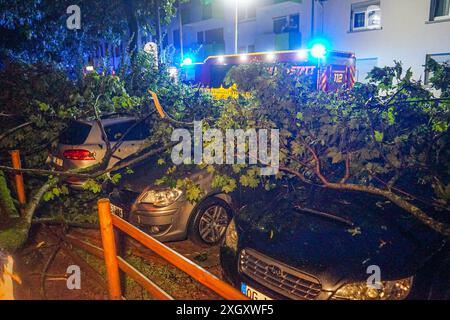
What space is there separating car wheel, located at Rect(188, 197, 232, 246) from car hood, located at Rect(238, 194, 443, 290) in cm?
112

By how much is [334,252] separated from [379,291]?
425mm

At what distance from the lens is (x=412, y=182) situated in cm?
357

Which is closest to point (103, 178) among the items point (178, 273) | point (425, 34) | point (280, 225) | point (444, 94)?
point (178, 273)

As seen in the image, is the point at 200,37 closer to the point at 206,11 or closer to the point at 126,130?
the point at 206,11

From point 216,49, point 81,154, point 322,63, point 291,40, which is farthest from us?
point 216,49

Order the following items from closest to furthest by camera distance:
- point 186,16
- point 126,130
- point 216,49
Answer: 1. point 126,130
2. point 216,49
3. point 186,16

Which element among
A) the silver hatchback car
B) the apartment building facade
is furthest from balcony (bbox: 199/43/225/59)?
the silver hatchback car

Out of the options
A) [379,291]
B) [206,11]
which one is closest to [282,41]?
[206,11]

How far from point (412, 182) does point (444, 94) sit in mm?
1097

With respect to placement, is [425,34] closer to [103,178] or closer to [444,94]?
[444,94]

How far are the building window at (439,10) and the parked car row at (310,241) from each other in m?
16.3

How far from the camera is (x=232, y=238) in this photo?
3.37m

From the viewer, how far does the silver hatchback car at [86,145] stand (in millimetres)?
5664

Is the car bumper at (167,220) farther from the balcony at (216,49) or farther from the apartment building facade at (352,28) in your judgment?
the balcony at (216,49)
